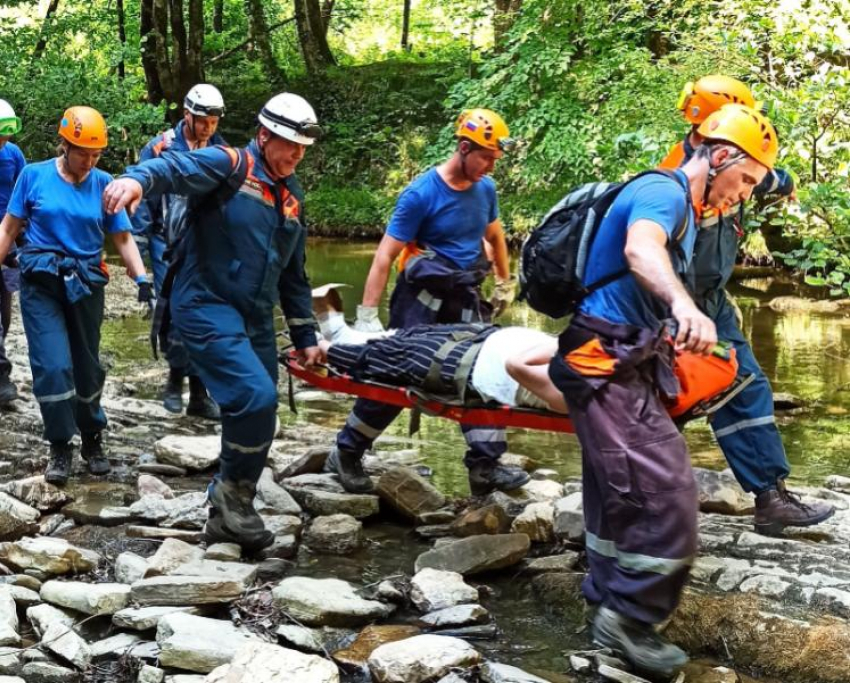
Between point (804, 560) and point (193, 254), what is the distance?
118 inches

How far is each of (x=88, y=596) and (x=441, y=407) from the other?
5.43 ft

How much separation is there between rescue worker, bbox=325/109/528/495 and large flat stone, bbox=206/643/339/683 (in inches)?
90.2

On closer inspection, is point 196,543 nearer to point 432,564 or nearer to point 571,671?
point 432,564

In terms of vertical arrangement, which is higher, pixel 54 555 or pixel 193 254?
pixel 193 254

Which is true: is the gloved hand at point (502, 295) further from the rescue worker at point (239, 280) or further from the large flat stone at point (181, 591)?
the large flat stone at point (181, 591)

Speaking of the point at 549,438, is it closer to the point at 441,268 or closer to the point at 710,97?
the point at 441,268

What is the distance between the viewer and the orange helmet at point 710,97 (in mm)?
4914

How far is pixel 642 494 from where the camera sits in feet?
11.4

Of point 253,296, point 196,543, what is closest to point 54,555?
point 196,543

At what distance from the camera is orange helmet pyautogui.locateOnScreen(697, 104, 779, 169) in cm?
364

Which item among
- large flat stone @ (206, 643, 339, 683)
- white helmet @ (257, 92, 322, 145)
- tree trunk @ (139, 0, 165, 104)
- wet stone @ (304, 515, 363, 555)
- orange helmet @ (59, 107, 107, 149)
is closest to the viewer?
large flat stone @ (206, 643, 339, 683)

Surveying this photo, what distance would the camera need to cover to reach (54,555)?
451cm

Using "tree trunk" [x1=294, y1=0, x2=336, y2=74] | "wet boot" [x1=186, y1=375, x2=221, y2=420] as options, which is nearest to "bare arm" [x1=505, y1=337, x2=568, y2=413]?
"wet boot" [x1=186, y1=375, x2=221, y2=420]

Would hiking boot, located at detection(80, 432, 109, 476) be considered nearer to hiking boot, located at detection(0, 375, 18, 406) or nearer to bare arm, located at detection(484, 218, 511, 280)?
hiking boot, located at detection(0, 375, 18, 406)
